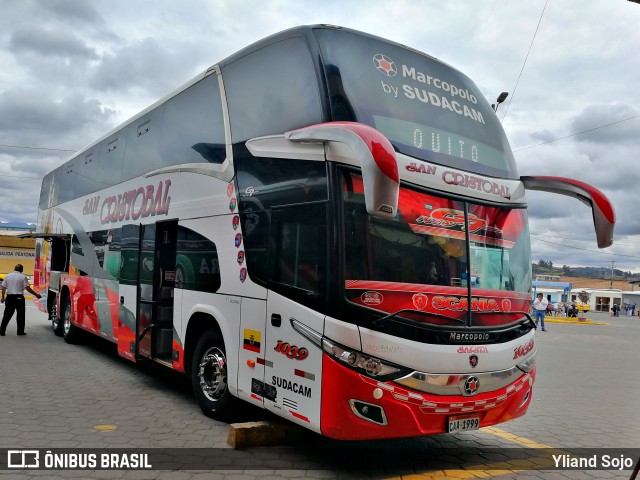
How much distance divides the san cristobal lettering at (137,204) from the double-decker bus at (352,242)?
483mm

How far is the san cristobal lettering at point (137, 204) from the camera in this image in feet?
25.0

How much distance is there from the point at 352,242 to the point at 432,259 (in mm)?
782

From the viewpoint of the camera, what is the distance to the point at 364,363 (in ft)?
14.3

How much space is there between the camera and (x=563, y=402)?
8.46m

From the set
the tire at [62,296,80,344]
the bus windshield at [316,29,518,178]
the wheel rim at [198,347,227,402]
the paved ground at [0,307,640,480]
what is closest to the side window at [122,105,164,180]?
the wheel rim at [198,347,227,402]

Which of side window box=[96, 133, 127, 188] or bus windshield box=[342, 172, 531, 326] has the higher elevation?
side window box=[96, 133, 127, 188]

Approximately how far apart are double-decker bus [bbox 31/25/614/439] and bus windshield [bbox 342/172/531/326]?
17mm

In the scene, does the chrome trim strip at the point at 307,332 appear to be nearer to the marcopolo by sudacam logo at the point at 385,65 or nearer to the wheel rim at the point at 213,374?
the wheel rim at the point at 213,374

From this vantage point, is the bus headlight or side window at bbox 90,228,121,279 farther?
side window at bbox 90,228,121,279

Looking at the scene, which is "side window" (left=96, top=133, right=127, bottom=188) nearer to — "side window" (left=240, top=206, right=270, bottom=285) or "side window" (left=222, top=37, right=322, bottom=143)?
"side window" (left=222, top=37, right=322, bottom=143)

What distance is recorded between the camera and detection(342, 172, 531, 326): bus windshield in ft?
14.9

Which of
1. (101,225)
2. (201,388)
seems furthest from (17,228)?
(201,388)

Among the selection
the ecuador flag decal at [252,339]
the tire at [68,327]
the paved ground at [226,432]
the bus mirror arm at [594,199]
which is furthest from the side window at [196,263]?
the tire at [68,327]

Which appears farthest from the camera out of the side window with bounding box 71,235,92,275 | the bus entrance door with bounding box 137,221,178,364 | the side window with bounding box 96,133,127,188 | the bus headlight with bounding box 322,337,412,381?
the side window with bounding box 71,235,92,275
